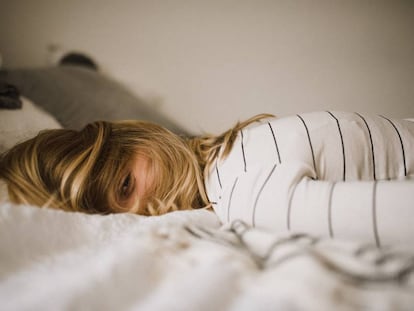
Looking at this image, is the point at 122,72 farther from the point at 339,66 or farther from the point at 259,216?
the point at 259,216

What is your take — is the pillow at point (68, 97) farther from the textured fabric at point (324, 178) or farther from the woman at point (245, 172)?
the textured fabric at point (324, 178)

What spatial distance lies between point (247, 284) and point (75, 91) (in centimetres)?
110

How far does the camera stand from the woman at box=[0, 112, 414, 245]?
40 cm

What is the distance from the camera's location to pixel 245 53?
4.58 feet

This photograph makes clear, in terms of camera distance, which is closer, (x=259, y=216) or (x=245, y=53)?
(x=259, y=216)

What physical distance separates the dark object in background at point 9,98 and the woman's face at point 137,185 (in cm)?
47

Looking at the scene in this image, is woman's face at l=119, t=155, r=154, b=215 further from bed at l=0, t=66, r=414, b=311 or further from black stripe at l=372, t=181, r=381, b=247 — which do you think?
black stripe at l=372, t=181, r=381, b=247

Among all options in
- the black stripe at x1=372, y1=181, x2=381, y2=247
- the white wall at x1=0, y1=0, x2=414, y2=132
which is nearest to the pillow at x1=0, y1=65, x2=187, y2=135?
the white wall at x1=0, y1=0, x2=414, y2=132

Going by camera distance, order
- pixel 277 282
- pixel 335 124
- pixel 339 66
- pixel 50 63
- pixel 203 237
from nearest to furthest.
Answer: pixel 277 282
pixel 203 237
pixel 335 124
pixel 339 66
pixel 50 63

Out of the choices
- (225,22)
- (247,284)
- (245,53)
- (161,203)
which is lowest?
(161,203)

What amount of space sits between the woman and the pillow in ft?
1.39

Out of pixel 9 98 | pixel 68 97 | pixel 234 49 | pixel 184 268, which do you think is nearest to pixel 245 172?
pixel 184 268

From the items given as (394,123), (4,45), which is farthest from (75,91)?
(394,123)

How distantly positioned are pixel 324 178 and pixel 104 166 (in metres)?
0.45
